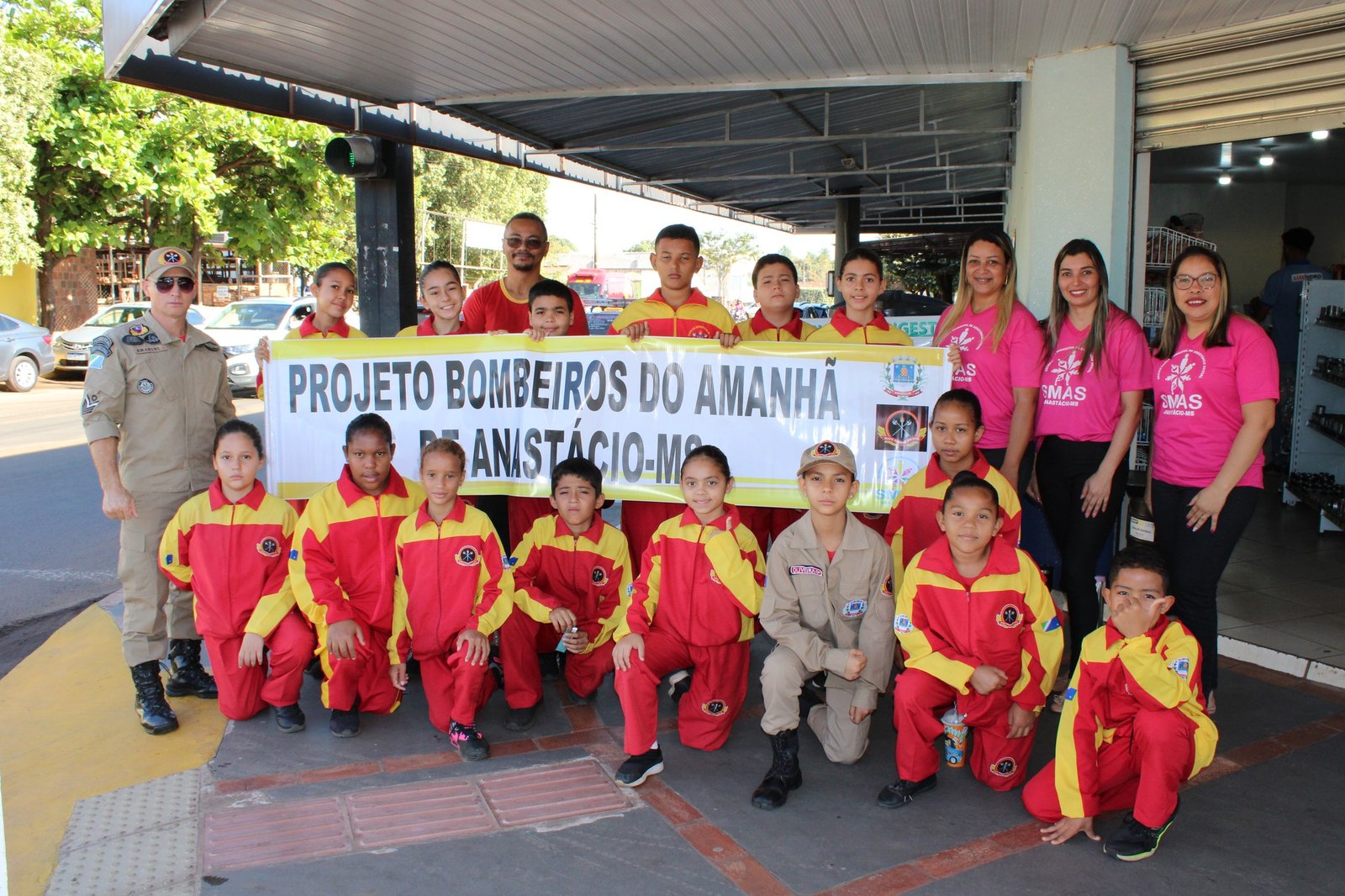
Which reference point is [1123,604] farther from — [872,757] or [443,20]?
[443,20]

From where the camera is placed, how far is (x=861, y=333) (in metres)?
4.82

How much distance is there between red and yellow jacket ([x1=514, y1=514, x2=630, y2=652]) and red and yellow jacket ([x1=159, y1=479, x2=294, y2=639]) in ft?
3.40

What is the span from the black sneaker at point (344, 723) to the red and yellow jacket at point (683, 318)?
214 cm

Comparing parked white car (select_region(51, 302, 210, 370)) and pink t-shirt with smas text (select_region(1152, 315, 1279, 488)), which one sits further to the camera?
parked white car (select_region(51, 302, 210, 370))

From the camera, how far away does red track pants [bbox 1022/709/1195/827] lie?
3055 mm

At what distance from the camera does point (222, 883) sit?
2939 millimetres

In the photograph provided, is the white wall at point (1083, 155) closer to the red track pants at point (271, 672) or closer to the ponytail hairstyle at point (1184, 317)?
the ponytail hairstyle at point (1184, 317)

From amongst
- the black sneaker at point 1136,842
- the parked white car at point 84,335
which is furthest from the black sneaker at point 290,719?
the parked white car at point 84,335

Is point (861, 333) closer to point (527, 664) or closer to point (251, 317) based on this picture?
point (527, 664)

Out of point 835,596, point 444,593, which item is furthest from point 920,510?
point 444,593

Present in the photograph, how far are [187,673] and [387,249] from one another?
3899mm

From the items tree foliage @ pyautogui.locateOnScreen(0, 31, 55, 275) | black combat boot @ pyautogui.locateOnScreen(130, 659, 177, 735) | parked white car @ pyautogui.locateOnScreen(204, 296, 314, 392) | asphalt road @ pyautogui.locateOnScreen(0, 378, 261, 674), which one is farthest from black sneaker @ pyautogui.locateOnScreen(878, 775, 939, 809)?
tree foliage @ pyautogui.locateOnScreen(0, 31, 55, 275)

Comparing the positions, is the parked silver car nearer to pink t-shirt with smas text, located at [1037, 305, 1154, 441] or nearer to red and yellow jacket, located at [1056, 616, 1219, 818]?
pink t-shirt with smas text, located at [1037, 305, 1154, 441]

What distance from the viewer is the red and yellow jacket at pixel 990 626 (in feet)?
11.5
